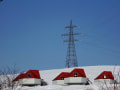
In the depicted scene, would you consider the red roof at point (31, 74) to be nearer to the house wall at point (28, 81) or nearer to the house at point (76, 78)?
the house wall at point (28, 81)

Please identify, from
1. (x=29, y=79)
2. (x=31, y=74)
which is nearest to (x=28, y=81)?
(x=29, y=79)

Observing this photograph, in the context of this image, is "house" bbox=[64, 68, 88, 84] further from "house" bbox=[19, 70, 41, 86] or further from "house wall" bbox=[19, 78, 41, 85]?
"house wall" bbox=[19, 78, 41, 85]

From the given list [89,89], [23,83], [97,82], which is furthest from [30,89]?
[97,82]

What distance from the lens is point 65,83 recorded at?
4288 centimetres

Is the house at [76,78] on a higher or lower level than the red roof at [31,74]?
lower

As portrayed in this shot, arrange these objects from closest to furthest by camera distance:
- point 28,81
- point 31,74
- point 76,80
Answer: point 76,80
point 28,81
point 31,74

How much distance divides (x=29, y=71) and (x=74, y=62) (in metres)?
20.3

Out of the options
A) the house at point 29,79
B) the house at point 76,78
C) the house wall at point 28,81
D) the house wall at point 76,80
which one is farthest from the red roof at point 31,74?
the house wall at point 76,80

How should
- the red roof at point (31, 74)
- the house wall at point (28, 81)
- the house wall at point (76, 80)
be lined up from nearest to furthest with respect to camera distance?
the house wall at point (76, 80)
the house wall at point (28, 81)
the red roof at point (31, 74)

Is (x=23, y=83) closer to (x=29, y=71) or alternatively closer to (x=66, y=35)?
(x=29, y=71)

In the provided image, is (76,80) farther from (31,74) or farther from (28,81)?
(28,81)

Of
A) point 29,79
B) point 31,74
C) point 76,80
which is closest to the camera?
point 76,80

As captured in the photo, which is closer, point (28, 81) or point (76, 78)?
point (76, 78)

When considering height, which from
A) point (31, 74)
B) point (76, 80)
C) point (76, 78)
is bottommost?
point (76, 80)
